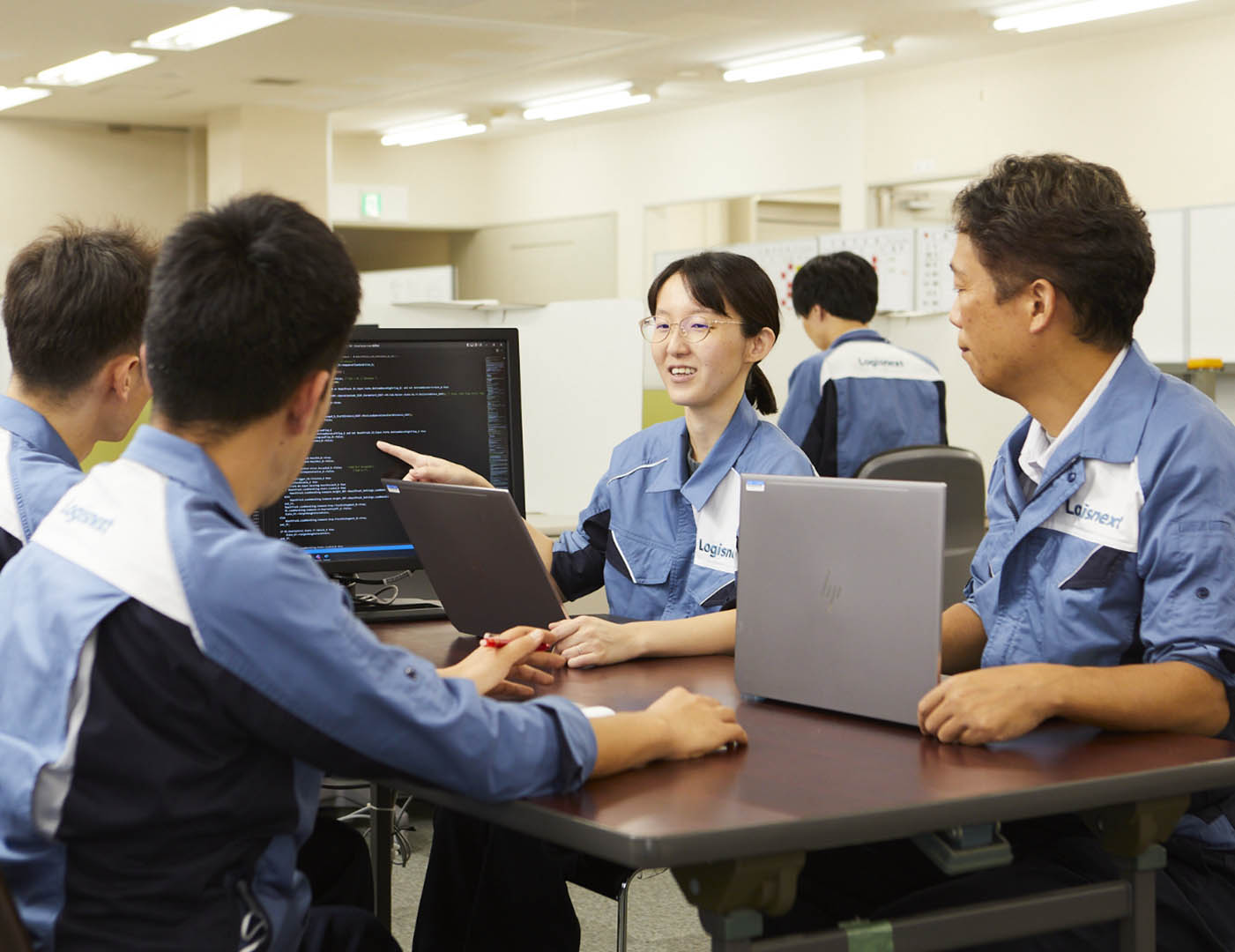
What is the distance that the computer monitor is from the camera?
234 cm

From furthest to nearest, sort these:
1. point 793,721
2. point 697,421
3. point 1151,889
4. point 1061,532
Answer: point 697,421 < point 1061,532 < point 793,721 < point 1151,889

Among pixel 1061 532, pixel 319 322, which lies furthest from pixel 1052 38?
pixel 319 322

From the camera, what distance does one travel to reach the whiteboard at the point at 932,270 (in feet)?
23.5

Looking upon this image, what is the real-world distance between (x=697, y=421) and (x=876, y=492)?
86cm

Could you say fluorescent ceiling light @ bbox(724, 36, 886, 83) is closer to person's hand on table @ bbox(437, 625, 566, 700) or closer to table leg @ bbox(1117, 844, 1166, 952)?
person's hand on table @ bbox(437, 625, 566, 700)

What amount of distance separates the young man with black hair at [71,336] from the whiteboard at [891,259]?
5.82m

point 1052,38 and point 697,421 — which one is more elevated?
point 1052,38

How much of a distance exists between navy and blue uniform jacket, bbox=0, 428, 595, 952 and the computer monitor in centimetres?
117

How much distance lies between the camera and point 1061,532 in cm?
164

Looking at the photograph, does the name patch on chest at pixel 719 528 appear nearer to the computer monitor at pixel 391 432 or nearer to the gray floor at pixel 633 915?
the computer monitor at pixel 391 432

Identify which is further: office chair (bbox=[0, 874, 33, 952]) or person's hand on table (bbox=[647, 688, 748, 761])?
person's hand on table (bbox=[647, 688, 748, 761])

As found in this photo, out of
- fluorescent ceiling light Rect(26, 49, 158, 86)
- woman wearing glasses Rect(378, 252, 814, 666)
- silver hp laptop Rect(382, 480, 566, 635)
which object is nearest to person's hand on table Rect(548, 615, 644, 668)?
silver hp laptop Rect(382, 480, 566, 635)

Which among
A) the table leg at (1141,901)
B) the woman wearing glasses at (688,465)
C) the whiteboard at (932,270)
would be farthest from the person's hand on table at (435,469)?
the whiteboard at (932,270)

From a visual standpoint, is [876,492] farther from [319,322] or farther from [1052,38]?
[1052,38]
